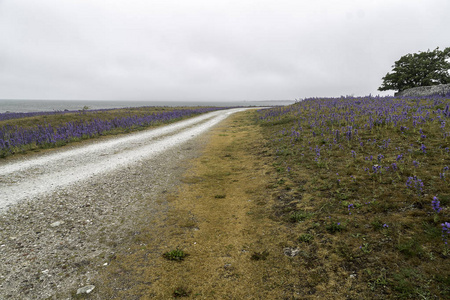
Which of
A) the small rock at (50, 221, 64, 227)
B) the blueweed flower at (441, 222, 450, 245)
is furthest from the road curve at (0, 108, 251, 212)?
the blueweed flower at (441, 222, 450, 245)

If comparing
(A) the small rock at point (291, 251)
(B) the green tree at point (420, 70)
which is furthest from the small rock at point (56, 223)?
(B) the green tree at point (420, 70)

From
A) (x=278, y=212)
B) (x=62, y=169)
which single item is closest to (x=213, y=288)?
(x=278, y=212)

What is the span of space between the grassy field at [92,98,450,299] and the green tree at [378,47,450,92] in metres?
36.2

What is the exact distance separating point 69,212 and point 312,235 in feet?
21.2

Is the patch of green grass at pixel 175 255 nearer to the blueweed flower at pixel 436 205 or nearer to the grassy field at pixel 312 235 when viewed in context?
the grassy field at pixel 312 235

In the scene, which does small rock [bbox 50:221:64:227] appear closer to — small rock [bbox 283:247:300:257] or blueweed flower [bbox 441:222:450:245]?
small rock [bbox 283:247:300:257]

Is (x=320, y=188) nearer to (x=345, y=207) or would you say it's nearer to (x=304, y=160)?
(x=345, y=207)

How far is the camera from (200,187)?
8.02m

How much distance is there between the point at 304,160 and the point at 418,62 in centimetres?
4073

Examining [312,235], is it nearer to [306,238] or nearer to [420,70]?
[306,238]

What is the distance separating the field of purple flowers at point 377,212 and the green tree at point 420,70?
34.8 m

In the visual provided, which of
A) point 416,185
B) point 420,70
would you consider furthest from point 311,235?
point 420,70

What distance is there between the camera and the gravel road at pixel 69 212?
152 inches

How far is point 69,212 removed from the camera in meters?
6.04
